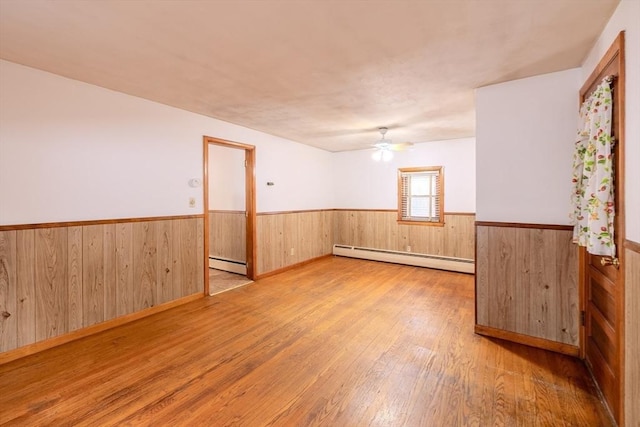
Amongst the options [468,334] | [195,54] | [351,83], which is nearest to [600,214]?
[468,334]

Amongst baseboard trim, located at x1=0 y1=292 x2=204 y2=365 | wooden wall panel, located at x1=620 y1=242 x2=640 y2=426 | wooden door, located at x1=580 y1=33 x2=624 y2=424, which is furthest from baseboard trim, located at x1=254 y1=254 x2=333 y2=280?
wooden wall panel, located at x1=620 y1=242 x2=640 y2=426

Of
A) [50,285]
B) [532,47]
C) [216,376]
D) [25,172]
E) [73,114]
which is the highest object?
[532,47]

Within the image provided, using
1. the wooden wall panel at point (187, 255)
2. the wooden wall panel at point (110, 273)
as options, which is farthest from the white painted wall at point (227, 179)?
the wooden wall panel at point (110, 273)

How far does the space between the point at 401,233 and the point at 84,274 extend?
5001 mm

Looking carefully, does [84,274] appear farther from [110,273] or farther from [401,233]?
[401,233]

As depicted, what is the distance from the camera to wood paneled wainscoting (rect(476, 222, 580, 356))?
2471 millimetres

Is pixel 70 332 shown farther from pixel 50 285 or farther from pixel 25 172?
pixel 25 172

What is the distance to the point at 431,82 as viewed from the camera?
109 inches

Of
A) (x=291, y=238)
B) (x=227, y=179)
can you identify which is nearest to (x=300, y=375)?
(x=291, y=238)

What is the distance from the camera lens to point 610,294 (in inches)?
73.9

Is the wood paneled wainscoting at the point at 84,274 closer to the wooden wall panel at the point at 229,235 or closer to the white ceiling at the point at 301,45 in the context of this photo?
the wooden wall panel at the point at 229,235

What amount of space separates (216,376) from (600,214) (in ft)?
9.23

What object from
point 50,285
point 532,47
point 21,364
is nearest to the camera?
point 532,47

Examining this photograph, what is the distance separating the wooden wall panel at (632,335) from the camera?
Result: 1434 millimetres
